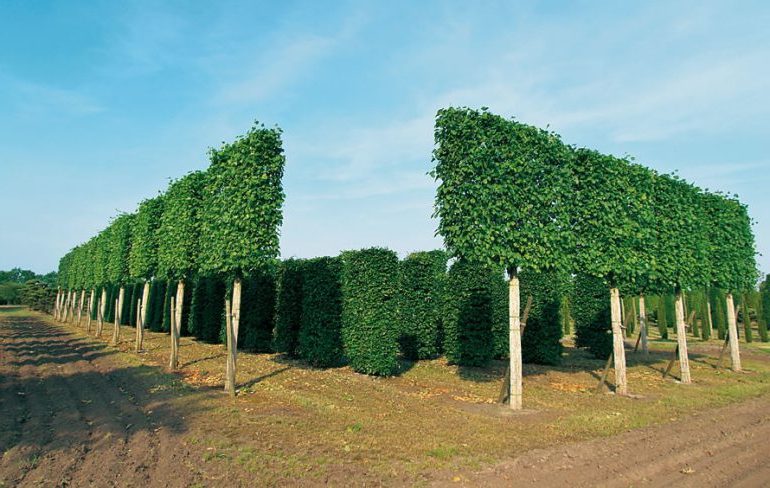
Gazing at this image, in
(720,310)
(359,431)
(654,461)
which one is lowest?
(654,461)

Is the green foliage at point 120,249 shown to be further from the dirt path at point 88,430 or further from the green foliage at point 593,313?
the green foliage at point 593,313

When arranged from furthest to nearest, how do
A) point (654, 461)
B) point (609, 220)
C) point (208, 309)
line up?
point (208, 309)
point (609, 220)
point (654, 461)

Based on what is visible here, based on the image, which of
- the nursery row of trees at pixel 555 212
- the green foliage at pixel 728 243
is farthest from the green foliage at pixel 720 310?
the nursery row of trees at pixel 555 212

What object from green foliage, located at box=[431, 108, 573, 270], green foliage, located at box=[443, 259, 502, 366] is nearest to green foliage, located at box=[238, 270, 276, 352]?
green foliage, located at box=[443, 259, 502, 366]

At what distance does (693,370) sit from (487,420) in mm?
12169

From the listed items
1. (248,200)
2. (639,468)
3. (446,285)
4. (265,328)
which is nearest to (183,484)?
(639,468)

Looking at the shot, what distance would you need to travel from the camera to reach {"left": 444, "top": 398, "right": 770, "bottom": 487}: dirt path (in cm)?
574

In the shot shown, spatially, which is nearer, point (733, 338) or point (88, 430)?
point (88, 430)

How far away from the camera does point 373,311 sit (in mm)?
13500

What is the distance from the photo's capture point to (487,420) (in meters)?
8.57

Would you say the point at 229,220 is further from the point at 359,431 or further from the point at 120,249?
the point at 120,249

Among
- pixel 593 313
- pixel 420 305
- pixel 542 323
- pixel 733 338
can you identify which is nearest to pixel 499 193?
pixel 420 305

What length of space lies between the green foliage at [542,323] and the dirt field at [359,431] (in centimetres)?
313

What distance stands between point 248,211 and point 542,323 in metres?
11.9
